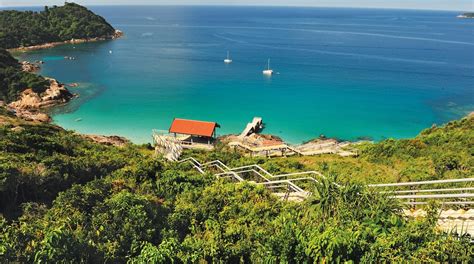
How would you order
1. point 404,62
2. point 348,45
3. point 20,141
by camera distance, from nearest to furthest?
point 20,141 < point 404,62 < point 348,45

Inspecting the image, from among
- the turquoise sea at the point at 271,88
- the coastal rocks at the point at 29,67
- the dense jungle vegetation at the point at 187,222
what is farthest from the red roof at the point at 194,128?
the coastal rocks at the point at 29,67

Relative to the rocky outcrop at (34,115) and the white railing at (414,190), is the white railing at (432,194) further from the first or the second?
the rocky outcrop at (34,115)

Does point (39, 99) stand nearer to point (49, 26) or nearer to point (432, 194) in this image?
point (432, 194)

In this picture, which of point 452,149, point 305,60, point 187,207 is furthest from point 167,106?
point 305,60

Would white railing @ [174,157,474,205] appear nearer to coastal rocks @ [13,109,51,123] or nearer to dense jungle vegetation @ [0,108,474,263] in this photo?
dense jungle vegetation @ [0,108,474,263]

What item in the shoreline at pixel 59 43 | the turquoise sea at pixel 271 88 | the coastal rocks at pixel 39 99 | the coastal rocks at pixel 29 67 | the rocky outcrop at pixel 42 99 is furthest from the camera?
the shoreline at pixel 59 43

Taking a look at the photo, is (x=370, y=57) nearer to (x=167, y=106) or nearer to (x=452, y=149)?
(x=167, y=106)

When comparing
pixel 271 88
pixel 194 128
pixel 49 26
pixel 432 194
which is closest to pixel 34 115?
pixel 194 128

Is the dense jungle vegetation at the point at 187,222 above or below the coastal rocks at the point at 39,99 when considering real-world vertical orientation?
above
